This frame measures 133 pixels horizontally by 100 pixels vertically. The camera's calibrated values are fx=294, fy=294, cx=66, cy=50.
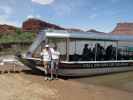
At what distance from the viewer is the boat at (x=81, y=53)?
1571 centimetres

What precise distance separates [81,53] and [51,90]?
5.35 meters

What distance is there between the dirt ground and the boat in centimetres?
121

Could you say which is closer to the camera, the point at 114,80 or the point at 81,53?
the point at 114,80

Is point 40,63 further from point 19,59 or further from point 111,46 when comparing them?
point 111,46

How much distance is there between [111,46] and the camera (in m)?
18.2

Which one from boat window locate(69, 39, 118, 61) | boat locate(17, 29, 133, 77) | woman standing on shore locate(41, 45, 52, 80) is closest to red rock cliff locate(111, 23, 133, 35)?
boat locate(17, 29, 133, 77)

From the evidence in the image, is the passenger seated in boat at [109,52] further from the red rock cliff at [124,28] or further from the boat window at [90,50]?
the red rock cliff at [124,28]

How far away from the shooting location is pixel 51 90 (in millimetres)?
12320

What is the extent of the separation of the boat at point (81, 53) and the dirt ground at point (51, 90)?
47.7 inches

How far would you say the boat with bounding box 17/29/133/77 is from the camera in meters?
15.7

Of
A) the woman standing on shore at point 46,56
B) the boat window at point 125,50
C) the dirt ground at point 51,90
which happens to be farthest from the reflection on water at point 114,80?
the woman standing on shore at point 46,56

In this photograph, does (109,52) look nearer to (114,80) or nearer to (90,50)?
(90,50)

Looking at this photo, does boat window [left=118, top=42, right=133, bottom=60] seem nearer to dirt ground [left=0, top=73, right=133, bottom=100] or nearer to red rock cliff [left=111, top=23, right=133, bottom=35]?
dirt ground [left=0, top=73, right=133, bottom=100]

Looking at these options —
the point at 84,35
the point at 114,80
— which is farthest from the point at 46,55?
the point at 114,80
